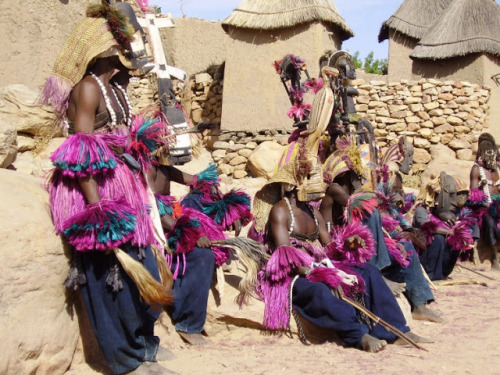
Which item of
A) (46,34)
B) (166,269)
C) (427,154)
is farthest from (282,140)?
(166,269)

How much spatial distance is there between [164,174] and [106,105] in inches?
41.3

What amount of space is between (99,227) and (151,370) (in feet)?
3.09

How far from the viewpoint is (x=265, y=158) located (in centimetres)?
1235

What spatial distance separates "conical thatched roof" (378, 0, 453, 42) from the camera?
62.3 ft

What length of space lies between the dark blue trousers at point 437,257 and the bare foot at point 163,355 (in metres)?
4.49

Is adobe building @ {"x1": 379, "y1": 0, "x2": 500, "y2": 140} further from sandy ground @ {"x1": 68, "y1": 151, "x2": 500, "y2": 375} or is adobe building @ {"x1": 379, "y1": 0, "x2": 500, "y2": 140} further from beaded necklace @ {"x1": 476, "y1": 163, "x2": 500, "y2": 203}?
sandy ground @ {"x1": 68, "y1": 151, "x2": 500, "y2": 375}

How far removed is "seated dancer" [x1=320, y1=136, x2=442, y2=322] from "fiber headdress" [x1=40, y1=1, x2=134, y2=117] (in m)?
2.59

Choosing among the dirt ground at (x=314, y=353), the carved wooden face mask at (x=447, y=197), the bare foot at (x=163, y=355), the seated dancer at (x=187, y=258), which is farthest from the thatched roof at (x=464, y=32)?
the bare foot at (x=163, y=355)

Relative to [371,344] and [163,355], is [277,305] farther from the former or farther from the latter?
[163,355]

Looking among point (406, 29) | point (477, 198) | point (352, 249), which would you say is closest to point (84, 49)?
point (352, 249)

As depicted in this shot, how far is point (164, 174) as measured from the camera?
4785 millimetres

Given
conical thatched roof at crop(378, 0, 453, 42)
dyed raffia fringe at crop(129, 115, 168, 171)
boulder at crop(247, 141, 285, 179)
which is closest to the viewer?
dyed raffia fringe at crop(129, 115, 168, 171)

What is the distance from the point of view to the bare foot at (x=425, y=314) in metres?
5.73

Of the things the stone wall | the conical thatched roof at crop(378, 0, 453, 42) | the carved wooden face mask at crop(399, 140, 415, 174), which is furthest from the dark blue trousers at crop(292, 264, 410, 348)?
the conical thatched roof at crop(378, 0, 453, 42)
